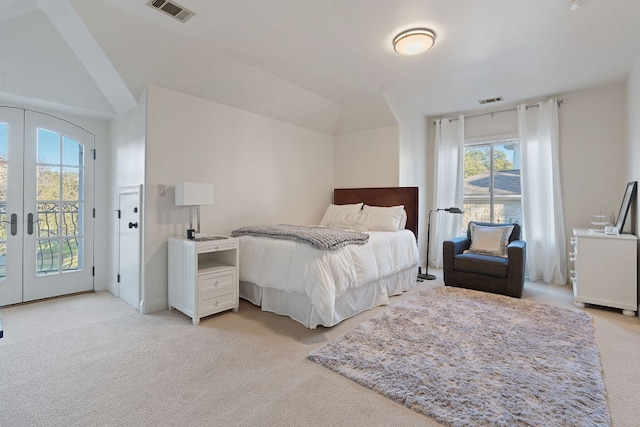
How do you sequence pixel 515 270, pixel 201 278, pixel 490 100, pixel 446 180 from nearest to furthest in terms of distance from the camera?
pixel 201 278, pixel 515 270, pixel 490 100, pixel 446 180

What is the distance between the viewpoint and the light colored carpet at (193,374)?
158cm

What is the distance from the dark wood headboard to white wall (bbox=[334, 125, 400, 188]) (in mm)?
120

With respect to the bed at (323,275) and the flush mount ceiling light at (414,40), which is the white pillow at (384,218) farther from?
the flush mount ceiling light at (414,40)

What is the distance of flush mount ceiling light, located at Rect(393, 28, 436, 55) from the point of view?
2.67 m

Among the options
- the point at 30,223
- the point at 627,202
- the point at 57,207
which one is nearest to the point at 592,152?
the point at 627,202

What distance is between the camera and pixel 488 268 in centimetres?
360

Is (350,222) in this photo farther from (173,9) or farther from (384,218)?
(173,9)

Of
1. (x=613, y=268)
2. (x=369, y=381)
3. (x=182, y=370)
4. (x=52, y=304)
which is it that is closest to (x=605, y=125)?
(x=613, y=268)

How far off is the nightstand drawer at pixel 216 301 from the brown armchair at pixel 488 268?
2658 mm

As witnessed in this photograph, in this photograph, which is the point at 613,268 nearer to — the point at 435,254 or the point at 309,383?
the point at 435,254

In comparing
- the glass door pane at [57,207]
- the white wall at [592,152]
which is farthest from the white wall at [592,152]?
the glass door pane at [57,207]

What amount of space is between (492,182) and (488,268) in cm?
191

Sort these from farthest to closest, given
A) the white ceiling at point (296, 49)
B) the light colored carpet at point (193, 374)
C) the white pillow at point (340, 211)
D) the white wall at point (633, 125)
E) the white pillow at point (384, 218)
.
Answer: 1. the white pillow at point (340, 211)
2. the white pillow at point (384, 218)
3. the white wall at point (633, 125)
4. the white ceiling at point (296, 49)
5. the light colored carpet at point (193, 374)

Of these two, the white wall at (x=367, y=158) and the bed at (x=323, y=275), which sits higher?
the white wall at (x=367, y=158)
